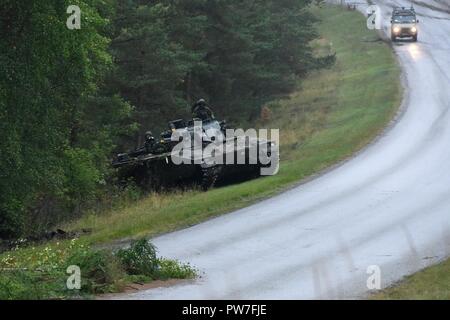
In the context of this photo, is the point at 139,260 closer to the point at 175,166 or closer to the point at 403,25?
the point at 175,166

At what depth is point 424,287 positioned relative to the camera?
12875 millimetres

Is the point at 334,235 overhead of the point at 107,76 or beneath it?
beneath

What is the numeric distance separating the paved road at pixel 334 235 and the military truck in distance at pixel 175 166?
2.66 m

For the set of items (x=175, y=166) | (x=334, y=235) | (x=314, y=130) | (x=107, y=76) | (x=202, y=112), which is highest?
(x=107, y=76)

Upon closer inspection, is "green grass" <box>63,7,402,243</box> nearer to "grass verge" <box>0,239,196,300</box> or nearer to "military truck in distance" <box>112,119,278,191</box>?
"military truck in distance" <box>112,119,278,191</box>

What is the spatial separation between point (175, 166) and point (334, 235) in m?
8.85

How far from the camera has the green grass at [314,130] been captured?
20625 mm

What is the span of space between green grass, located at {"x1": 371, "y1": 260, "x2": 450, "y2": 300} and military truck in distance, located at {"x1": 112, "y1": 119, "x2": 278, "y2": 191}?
38.6 feet

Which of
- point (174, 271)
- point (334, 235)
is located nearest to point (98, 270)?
point (174, 271)

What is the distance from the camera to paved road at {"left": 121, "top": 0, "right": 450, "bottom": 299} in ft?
44.1

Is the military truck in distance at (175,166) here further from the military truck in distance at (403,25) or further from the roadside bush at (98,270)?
the military truck in distance at (403,25)

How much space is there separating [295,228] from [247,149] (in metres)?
7.87

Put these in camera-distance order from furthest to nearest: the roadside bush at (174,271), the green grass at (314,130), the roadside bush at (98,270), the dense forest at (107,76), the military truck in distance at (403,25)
Answer: the military truck in distance at (403,25) < the dense forest at (107,76) < the green grass at (314,130) < the roadside bush at (174,271) < the roadside bush at (98,270)

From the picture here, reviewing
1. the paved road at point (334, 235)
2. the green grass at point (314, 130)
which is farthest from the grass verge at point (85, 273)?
the green grass at point (314, 130)
